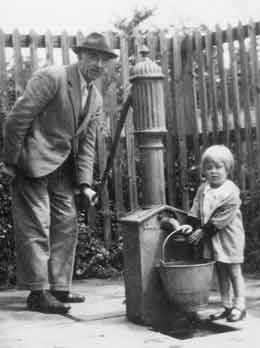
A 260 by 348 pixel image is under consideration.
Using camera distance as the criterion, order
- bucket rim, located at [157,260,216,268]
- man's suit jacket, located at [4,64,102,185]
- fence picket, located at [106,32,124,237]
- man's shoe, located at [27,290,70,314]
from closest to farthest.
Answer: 1. bucket rim, located at [157,260,216,268]
2. man's shoe, located at [27,290,70,314]
3. man's suit jacket, located at [4,64,102,185]
4. fence picket, located at [106,32,124,237]

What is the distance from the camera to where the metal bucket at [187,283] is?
11.3 ft

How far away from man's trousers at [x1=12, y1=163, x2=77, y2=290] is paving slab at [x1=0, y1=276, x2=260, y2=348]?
0.81 feet

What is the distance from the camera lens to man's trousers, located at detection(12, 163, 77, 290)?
13.7ft

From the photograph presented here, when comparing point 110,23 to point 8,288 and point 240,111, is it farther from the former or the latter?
point 8,288

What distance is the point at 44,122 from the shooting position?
4.24m

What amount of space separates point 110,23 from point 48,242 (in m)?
6.46

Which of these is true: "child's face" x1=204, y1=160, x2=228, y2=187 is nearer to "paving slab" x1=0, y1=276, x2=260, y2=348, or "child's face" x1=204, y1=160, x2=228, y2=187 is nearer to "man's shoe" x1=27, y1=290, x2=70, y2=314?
"paving slab" x1=0, y1=276, x2=260, y2=348

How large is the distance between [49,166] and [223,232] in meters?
1.25

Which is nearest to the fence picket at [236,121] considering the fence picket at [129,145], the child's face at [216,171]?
the fence picket at [129,145]

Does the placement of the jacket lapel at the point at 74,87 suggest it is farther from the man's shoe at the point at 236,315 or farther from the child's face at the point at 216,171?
the man's shoe at the point at 236,315

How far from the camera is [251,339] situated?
320cm

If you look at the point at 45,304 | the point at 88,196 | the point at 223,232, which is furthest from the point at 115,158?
the point at 223,232

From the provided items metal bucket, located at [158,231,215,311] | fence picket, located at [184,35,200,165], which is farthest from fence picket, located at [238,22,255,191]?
metal bucket, located at [158,231,215,311]

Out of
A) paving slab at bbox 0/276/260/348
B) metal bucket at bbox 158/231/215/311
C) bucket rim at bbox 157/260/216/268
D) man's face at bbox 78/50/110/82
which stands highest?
man's face at bbox 78/50/110/82
